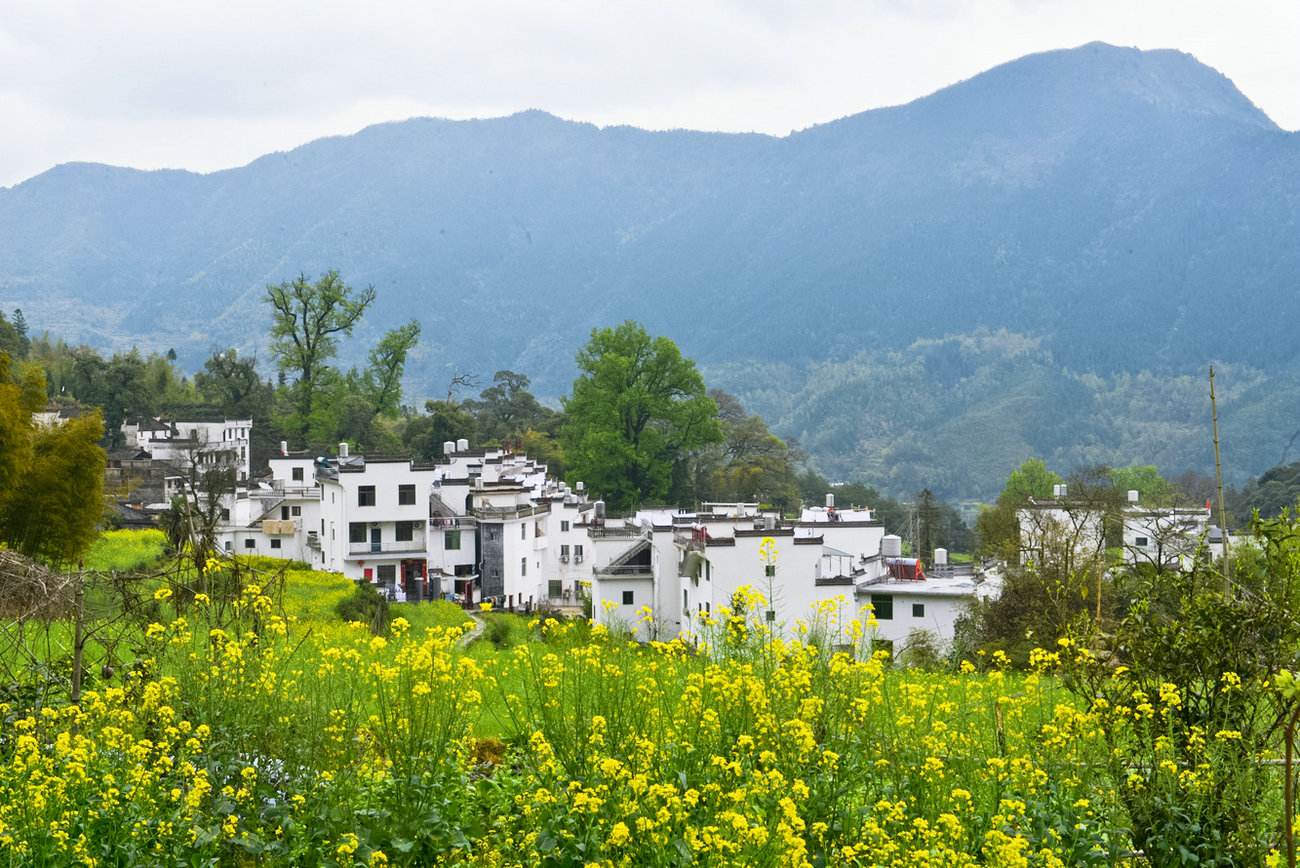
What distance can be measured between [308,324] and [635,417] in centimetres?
1701

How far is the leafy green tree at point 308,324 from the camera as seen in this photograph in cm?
6388

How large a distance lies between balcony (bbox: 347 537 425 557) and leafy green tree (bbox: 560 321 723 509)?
21277mm

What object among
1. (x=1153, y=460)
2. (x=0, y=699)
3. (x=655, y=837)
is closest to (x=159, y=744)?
(x=0, y=699)

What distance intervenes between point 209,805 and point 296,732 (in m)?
0.70

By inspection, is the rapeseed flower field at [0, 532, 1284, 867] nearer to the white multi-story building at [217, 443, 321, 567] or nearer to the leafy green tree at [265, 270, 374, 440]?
the white multi-story building at [217, 443, 321, 567]

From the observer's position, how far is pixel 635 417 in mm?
64688

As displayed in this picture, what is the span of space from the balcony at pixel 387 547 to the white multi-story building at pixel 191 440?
71.0 ft

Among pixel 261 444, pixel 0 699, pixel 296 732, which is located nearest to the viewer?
pixel 296 732

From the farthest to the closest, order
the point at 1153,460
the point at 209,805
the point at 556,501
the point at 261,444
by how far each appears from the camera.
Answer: the point at 1153,460, the point at 261,444, the point at 556,501, the point at 209,805

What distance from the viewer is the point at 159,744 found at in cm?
677

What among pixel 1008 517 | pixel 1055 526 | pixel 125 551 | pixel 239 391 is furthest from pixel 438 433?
pixel 1055 526

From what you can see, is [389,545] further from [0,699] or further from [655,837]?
[655,837]

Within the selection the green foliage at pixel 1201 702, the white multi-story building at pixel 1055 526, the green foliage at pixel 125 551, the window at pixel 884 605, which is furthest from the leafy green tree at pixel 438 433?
the green foliage at pixel 1201 702

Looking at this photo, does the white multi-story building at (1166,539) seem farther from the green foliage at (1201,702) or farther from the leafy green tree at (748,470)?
the leafy green tree at (748,470)
